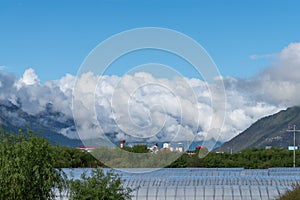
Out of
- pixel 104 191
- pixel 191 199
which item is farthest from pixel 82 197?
pixel 191 199

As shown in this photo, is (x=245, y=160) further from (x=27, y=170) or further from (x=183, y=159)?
(x=27, y=170)

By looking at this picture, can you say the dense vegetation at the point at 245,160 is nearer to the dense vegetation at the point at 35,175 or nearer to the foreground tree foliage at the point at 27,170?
the dense vegetation at the point at 35,175

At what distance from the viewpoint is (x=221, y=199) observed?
36.2m

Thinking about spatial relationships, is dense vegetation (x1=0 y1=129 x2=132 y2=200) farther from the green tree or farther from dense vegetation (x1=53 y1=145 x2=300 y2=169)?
dense vegetation (x1=53 y1=145 x2=300 y2=169)

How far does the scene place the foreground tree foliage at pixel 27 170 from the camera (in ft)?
85.8

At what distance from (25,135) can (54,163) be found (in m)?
2.06

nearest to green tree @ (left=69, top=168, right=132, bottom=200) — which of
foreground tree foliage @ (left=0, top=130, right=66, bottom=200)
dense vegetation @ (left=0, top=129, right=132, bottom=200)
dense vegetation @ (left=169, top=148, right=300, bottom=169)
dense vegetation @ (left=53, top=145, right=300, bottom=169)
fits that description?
dense vegetation @ (left=0, top=129, right=132, bottom=200)

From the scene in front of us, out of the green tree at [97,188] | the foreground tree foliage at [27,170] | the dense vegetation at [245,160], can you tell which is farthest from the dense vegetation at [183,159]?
the foreground tree foliage at [27,170]

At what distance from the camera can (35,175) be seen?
26609 mm

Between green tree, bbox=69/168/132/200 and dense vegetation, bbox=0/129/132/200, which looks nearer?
dense vegetation, bbox=0/129/132/200

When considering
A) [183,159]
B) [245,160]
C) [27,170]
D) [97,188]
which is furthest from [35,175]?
[245,160]

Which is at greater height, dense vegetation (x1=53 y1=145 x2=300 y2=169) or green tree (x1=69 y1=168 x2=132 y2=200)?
dense vegetation (x1=53 y1=145 x2=300 y2=169)

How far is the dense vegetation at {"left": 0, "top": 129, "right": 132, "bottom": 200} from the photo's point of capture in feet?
86.0

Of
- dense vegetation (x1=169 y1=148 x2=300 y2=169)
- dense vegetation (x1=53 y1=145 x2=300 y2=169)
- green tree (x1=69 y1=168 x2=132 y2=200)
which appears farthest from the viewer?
dense vegetation (x1=169 y1=148 x2=300 y2=169)
